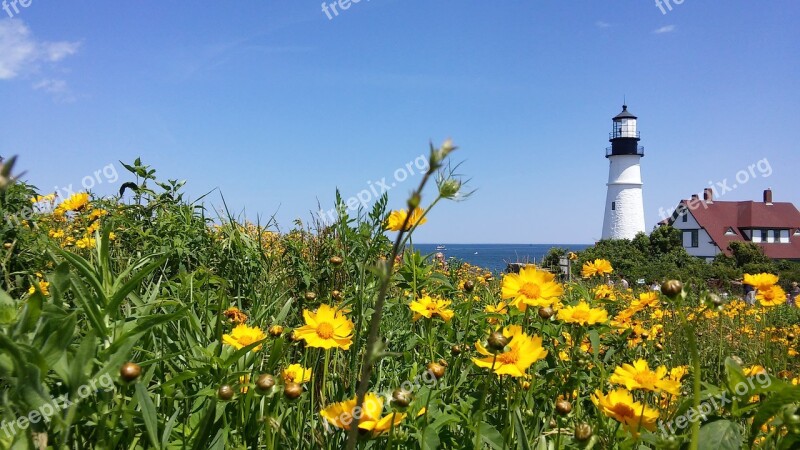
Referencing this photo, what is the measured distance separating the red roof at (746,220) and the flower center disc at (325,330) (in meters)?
32.2

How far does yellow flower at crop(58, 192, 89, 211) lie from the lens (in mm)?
2598

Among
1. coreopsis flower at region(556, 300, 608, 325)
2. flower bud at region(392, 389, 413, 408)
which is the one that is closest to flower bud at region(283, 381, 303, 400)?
flower bud at region(392, 389, 413, 408)

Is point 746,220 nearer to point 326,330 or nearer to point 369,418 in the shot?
point 326,330

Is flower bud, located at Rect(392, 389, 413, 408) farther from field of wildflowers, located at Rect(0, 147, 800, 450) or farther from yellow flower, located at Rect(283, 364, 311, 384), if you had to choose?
yellow flower, located at Rect(283, 364, 311, 384)

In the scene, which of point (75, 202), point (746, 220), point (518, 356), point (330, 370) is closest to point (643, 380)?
point (518, 356)

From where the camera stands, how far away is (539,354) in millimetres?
1174

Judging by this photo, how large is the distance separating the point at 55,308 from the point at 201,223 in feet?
5.79

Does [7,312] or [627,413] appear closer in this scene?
[7,312]

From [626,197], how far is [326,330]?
113 feet

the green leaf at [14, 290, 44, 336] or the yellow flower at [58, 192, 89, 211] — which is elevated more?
the yellow flower at [58, 192, 89, 211]

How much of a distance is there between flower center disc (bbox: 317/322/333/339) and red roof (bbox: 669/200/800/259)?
106 feet

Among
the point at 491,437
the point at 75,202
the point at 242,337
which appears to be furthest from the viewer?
the point at 75,202

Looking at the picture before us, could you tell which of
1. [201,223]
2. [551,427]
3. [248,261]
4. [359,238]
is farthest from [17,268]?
[551,427]

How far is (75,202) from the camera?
2.61 meters
